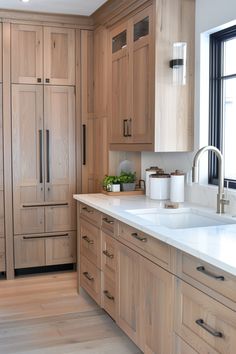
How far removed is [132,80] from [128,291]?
165cm

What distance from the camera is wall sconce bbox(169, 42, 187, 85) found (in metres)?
3.14

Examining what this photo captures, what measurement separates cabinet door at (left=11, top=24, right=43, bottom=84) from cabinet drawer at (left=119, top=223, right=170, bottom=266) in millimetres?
2082

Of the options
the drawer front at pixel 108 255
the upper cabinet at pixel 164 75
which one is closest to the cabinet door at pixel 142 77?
the upper cabinet at pixel 164 75

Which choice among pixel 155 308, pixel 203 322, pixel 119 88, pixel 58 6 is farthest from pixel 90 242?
pixel 58 6

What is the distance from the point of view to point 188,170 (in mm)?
3371

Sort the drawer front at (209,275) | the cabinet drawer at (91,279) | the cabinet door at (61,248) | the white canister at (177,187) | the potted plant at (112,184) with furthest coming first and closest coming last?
1. the cabinet door at (61,248)
2. the potted plant at (112,184)
3. the cabinet drawer at (91,279)
4. the white canister at (177,187)
5. the drawer front at (209,275)

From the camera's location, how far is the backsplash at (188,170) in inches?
119

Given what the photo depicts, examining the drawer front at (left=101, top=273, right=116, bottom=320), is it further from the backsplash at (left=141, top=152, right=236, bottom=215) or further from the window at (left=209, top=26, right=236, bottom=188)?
the window at (left=209, top=26, right=236, bottom=188)

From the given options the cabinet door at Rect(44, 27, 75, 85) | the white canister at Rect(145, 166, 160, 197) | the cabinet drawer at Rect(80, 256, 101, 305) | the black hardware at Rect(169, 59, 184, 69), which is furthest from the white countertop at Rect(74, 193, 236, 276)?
the cabinet door at Rect(44, 27, 75, 85)

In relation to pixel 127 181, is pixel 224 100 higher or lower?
higher

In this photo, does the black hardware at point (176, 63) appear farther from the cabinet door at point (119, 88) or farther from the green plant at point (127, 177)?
the green plant at point (127, 177)

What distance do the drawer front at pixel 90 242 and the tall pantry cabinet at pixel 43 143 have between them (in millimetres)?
777

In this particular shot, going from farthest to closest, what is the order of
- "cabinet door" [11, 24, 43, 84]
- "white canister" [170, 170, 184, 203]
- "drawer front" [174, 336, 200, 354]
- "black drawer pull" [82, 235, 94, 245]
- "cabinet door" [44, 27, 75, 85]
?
"cabinet door" [44, 27, 75, 85] < "cabinet door" [11, 24, 43, 84] < "black drawer pull" [82, 235, 94, 245] < "white canister" [170, 170, 184, 203] < "drawer front" [174, 336, 200, 354]

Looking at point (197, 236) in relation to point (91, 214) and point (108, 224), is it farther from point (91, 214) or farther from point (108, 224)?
point (91, 214)
